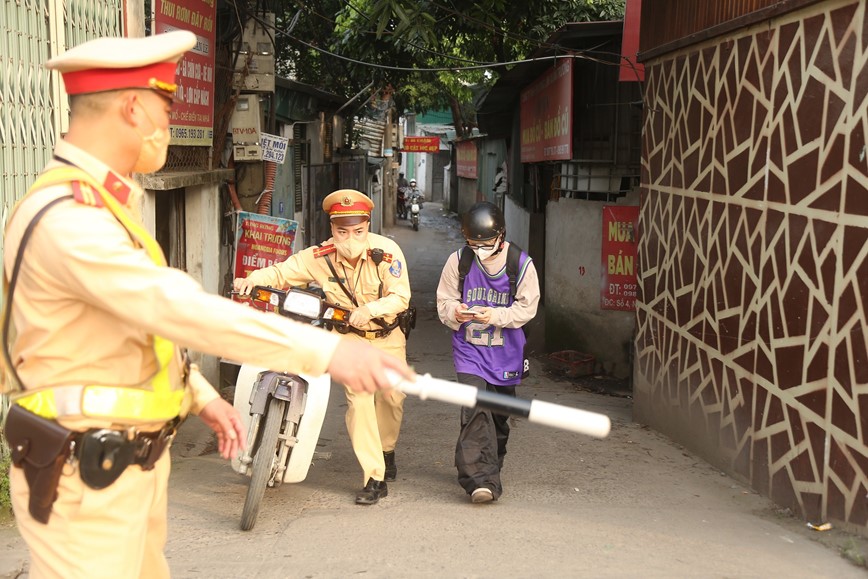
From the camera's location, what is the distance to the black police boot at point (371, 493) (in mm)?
5430

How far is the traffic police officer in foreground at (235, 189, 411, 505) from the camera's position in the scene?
18.0ft

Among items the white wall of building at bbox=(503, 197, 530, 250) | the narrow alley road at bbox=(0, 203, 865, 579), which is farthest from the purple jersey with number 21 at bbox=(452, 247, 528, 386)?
the white wall of building at bbox=(503, 197, 530, 250)

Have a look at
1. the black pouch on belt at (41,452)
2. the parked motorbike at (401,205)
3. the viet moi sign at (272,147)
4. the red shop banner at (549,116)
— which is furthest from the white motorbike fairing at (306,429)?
A: the parked motorbike at (401,205)

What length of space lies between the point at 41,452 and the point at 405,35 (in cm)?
668

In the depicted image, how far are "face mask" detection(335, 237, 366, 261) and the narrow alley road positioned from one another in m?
1.44

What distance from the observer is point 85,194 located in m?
2.31

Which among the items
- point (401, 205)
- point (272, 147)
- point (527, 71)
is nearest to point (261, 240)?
point (272, 147)

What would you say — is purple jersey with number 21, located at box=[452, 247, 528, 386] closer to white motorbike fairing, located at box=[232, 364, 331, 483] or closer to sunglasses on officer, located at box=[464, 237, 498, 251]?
sunglasses on officer, located at box=[464, 237, 498, 251]

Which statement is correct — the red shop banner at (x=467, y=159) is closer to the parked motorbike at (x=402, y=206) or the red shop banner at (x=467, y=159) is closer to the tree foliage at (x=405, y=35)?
the parked motorbike at (x=402, y=206)

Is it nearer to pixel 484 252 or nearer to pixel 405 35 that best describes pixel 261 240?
pixel 405 35

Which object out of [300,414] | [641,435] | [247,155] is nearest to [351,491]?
[300,414]

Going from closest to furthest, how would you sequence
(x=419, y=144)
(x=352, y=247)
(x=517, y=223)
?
(x=352, y=247)
(x=517, y=223)
(x=419, y=144)

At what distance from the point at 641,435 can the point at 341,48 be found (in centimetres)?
824

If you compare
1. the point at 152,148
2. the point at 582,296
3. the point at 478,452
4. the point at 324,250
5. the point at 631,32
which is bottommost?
the point at 478,452
